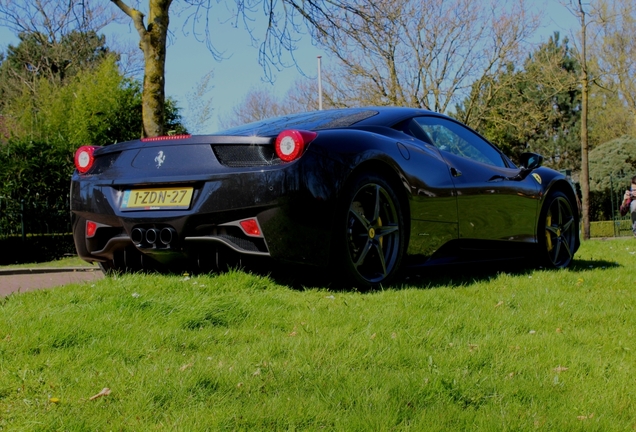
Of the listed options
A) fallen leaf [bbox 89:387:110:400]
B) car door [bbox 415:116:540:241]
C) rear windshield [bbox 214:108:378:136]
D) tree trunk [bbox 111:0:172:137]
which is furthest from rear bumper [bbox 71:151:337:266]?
tree trunk [bbox 111:0:172:137]

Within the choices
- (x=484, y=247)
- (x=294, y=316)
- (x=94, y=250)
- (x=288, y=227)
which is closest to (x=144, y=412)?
(x=294, y=316)

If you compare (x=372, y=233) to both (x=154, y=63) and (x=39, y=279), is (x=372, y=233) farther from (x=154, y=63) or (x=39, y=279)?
(x=154, y=63)

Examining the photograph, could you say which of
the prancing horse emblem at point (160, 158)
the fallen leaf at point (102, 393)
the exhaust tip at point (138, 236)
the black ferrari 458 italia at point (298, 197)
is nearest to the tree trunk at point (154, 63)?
the black ferrari 458 italia at point (298, 197)

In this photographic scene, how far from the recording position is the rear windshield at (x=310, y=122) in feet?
14.5

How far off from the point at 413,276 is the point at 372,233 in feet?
2.87

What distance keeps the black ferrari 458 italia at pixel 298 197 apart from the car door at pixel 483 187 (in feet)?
0.05

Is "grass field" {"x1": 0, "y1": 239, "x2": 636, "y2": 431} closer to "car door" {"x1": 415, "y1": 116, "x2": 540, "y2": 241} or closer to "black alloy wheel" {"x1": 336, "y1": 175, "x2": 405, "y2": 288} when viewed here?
"black alloy wheel" {"x1": 336, "y1": 175, "x2": 405, "y2": 288}

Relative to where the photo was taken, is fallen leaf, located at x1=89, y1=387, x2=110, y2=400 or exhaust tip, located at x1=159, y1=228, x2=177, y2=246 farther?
exhaust tip, located at x1=159, y1=228, x2=177, y2=246

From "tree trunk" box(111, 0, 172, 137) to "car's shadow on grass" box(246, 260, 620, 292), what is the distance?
6.44m

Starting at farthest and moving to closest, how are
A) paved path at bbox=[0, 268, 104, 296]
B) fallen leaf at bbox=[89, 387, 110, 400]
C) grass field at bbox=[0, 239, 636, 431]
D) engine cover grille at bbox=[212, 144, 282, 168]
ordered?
paved path at bbox=[0, 268, 104, 296] → engine cover grille at bbox=[212, 144, 282, 168] → fallen leaf at bbox=[89, 387, 110, 400] → grass field at bbox=[0, 239, 636, 431]

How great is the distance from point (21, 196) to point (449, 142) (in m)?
10.3

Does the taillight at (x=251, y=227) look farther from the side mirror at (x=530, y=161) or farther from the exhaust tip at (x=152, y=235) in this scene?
the side mirror at (x=530, y=161)

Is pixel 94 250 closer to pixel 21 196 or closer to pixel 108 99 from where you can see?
pixel 21 196

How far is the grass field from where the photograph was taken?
2.16 metres
